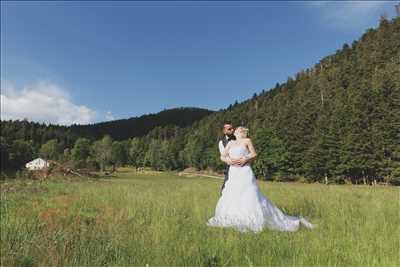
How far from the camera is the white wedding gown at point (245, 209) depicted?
22.7 ft

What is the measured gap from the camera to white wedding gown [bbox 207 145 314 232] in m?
6.91

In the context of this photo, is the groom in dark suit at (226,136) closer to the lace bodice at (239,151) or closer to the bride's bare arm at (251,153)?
the lace bodice at (239,151)

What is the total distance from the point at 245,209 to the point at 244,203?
15 cm

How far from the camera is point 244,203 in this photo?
7336mm

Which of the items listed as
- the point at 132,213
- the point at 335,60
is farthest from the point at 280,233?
the point at 335,60

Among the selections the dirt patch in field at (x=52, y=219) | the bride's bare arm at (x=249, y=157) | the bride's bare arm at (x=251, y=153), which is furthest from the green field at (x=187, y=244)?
the bride's bare arm at (x=251, y=153)

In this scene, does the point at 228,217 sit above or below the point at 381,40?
below

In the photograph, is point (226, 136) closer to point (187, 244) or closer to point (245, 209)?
point (245, 209)

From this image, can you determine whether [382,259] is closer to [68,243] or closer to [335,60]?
[68,243]

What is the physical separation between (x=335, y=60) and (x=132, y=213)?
149 m

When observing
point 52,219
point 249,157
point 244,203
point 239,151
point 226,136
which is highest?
point 226,136

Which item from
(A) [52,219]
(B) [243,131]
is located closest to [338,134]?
(B) [243,131]

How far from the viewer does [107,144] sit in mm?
153500

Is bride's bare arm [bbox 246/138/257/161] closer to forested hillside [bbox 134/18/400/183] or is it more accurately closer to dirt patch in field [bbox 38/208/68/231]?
dirt patch in field [bbox 38/208/68/231]
